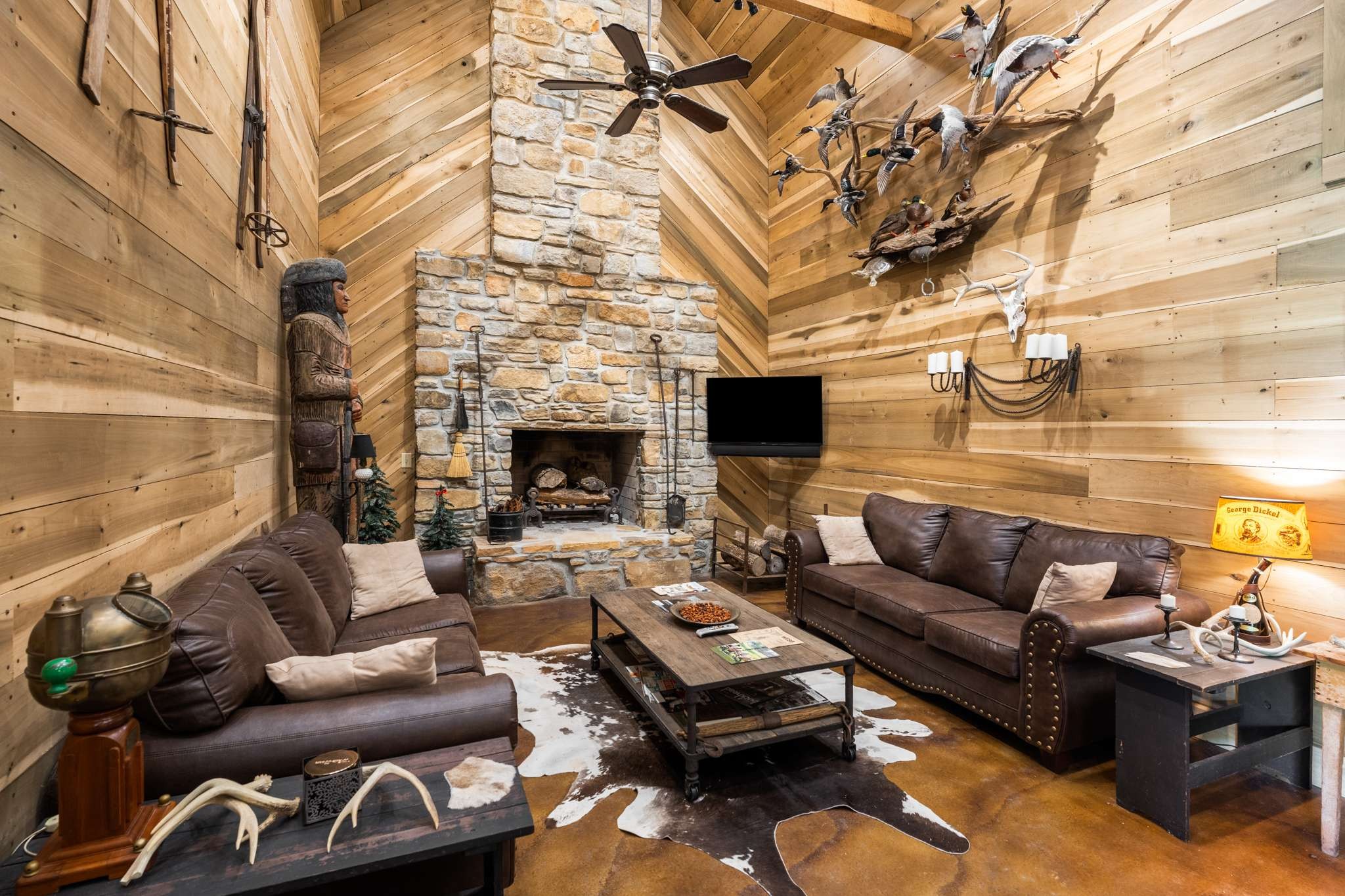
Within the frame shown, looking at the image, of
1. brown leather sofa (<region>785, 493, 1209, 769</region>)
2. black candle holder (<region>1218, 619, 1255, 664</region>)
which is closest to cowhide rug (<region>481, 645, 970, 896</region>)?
brown leather sofa (<region>785, 493, 1209, 769</region>)

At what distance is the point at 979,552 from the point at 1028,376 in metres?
1.04

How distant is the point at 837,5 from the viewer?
169 inches

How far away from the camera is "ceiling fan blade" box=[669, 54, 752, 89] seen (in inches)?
116

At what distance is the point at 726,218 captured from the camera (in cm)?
609

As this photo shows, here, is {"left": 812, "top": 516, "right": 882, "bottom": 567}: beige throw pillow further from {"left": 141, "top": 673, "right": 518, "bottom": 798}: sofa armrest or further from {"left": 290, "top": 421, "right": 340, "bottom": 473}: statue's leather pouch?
{"left": 290, "top": 421, "right": 340, "bottom": 473}: statue's leather pouch

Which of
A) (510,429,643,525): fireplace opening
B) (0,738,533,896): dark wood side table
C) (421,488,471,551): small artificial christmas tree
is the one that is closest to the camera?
(0,738,533,896): dark wood side table

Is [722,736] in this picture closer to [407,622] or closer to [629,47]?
[407,622]

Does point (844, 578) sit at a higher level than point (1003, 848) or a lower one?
higher

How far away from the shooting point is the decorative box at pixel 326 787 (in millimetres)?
1359

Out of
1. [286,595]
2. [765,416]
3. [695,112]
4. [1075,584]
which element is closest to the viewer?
[286,595]

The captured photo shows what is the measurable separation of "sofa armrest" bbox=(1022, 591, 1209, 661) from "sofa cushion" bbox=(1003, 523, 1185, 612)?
0.13 meters

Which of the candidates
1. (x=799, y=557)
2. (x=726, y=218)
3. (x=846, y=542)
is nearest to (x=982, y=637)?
(x=846, y=542)

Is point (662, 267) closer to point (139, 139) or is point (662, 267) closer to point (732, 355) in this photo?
point (732, 355)

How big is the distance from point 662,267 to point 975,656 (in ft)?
13.7
